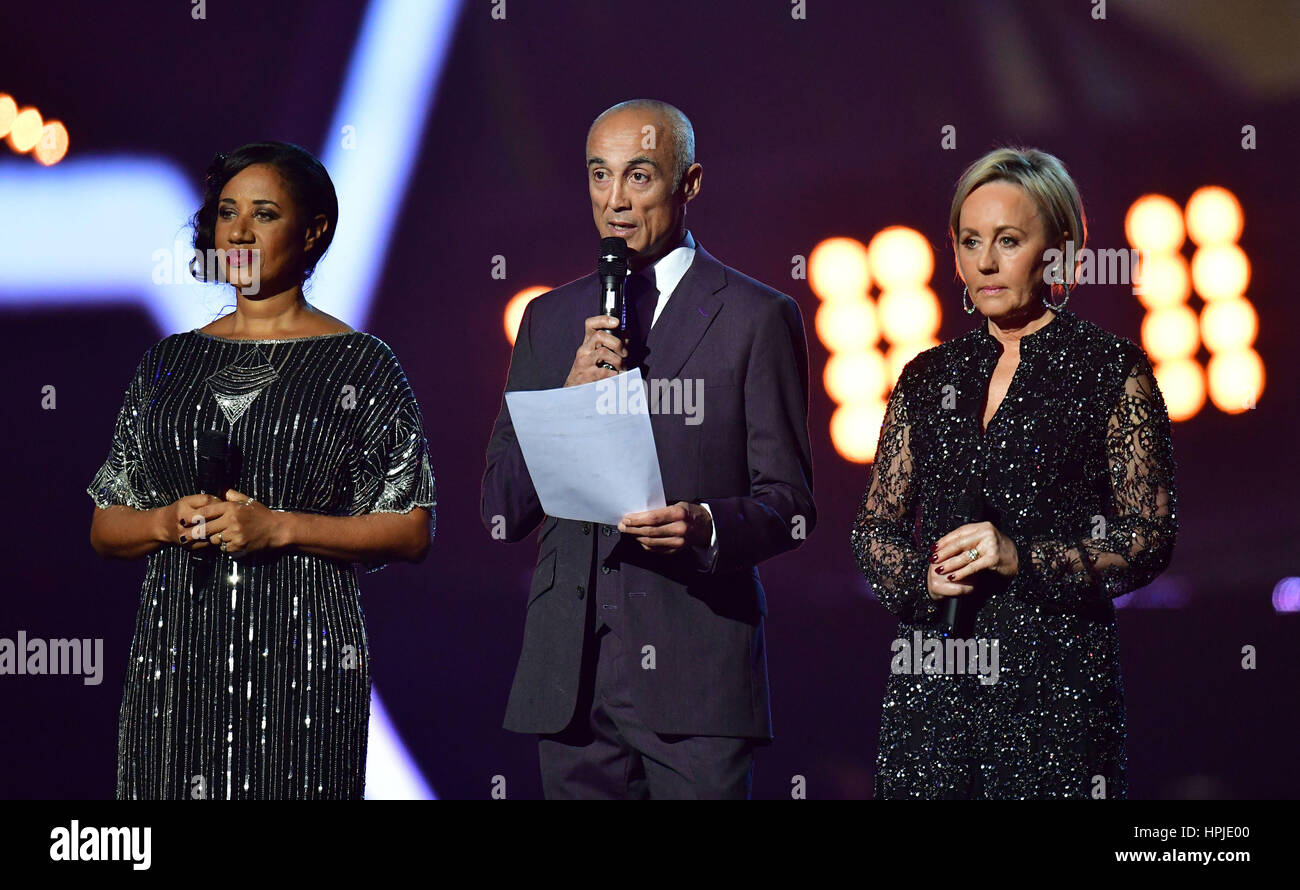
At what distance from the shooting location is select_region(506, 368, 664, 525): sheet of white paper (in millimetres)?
2131

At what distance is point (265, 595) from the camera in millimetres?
2387

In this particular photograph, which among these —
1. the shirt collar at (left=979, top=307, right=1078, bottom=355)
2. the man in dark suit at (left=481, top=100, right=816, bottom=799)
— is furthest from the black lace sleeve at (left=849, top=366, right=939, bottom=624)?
the shirt collar at (left=979, top=307, right=1078, bottom=355)

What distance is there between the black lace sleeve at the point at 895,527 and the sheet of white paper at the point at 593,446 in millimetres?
427

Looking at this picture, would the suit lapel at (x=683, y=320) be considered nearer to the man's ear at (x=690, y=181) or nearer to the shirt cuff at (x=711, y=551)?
the man's ear at (x=690, y=181)

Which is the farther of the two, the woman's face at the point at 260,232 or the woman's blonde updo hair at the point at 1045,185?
the woman's face at the point at 260,232

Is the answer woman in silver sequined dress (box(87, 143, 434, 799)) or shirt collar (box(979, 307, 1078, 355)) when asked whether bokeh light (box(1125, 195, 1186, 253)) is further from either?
woman in silver sequined dress (box(87, 143, 434, 799))

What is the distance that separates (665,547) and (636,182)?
71cm

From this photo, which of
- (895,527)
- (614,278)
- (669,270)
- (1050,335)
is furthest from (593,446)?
(1050,335)

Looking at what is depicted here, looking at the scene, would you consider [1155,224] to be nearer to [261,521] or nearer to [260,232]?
[260,232]

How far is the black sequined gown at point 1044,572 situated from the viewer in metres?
2.15

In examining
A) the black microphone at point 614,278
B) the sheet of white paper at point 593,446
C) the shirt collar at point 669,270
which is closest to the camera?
the sheet of white paper at point 593,446

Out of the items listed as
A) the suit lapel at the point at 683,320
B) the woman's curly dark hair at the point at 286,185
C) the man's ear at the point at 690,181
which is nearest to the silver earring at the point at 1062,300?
the suit lapel at the point at 683,320

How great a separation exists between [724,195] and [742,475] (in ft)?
4.89

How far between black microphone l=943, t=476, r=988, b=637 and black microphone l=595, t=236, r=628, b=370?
0.63 metres
